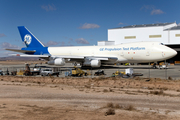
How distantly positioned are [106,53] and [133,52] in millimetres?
5632

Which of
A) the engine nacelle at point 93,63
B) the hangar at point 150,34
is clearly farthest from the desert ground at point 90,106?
the hangar at point 150,34

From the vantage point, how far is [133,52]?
35156 millimetres

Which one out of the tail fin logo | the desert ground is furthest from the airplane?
the desert ground

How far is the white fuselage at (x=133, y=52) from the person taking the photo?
33197mm

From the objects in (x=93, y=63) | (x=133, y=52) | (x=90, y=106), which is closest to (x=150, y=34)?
(x=133, y=52)

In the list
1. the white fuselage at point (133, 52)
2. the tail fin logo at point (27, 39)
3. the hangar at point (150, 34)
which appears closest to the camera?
the white fuselage at point (133, 52)

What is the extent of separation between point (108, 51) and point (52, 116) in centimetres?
2863

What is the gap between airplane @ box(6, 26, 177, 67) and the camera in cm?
3369

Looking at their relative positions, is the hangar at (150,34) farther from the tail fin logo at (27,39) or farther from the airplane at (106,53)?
the tail fin logo at (27,39)

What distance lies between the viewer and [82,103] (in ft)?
42.0

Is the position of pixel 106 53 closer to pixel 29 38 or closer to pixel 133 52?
pixel 133 52

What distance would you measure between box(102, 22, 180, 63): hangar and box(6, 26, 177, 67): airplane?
19203 mm

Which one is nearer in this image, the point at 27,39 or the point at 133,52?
the point at 133,52

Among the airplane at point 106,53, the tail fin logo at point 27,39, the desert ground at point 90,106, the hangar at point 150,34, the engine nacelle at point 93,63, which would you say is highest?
the hangar at point 150,34
